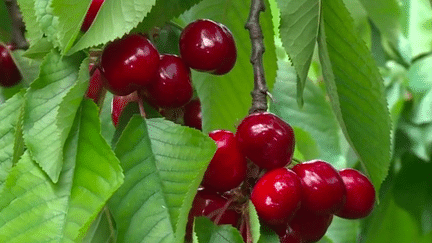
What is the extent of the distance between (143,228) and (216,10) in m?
0.37

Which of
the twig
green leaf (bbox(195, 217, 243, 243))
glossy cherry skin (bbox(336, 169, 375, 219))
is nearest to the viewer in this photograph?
green leaf (bbox(195, 217, 243, 243))

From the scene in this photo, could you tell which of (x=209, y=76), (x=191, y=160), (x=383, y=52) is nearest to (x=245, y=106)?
(x=209, y=76)

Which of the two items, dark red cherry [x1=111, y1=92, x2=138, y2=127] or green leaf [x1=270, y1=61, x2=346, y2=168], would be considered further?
green leaf [x1=270, y1=61, x2=346, y2=168]

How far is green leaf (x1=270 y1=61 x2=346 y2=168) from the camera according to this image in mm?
1020

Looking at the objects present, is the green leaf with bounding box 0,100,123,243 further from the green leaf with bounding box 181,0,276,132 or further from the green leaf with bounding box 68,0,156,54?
the green leaf with bounding box 181,0,276,132

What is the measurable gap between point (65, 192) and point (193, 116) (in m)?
0.21

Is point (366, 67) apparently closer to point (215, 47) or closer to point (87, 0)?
point (215, 47)

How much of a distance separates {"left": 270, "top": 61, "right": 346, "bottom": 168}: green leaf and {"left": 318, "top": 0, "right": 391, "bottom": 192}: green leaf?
10.2 inches

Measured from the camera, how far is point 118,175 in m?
0.55

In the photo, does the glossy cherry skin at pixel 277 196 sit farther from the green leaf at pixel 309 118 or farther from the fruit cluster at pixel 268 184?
the green leaf at pixel 309 118

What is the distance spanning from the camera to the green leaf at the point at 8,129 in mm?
656

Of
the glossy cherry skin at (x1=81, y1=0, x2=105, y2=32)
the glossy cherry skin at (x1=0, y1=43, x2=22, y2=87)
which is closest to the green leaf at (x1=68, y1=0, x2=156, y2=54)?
the glossy cherry skin at (x1=81, y1=0, x2=105, y2=32)

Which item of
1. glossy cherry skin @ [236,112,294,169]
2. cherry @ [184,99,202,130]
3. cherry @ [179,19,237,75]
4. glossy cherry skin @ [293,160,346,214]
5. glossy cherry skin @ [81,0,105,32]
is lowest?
cherry @ [184,99,202,130]

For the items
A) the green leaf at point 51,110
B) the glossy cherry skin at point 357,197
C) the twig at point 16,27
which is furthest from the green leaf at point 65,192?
the twig at point 16,27
